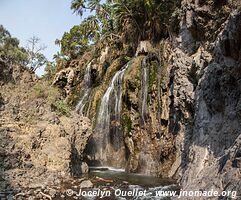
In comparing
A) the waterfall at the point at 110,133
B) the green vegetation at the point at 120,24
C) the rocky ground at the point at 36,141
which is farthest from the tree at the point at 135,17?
the rocky ground at the point at 36,141

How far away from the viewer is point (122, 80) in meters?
20.9

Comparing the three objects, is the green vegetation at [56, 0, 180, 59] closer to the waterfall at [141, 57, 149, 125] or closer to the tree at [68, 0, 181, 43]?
the tree at [68, 0, 181, 43]

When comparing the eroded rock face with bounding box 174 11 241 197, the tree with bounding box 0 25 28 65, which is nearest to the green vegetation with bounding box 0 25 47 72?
the tree with bounding box 0 25 28 65

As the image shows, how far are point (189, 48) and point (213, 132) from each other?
8.22m

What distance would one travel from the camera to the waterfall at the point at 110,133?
65.2ft

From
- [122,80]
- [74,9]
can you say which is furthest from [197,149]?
[74,9]

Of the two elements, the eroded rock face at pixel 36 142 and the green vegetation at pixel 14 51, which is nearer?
the eroded rock face at pixel 36 142

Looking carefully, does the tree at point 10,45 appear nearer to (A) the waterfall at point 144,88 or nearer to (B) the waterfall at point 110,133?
(B) the waterfall at point 110,133

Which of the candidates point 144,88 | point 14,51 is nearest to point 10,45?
point 14,51

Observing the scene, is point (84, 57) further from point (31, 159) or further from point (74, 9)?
point (31, 159)

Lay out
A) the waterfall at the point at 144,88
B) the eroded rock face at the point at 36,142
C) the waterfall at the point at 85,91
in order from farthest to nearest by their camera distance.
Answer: the waterfall at the point at 85,91, the waterfall at the point at 144,88, the eroded rock face at the point at 36,142

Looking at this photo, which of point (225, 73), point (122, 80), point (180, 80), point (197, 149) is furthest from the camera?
point (122, 80)

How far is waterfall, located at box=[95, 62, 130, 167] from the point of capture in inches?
782

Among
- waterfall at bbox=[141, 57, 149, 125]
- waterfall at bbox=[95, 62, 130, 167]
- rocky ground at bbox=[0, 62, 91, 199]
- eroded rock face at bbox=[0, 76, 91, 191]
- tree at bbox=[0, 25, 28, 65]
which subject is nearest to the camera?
rocky ground at bbox=[0, 62, 91, 199]
